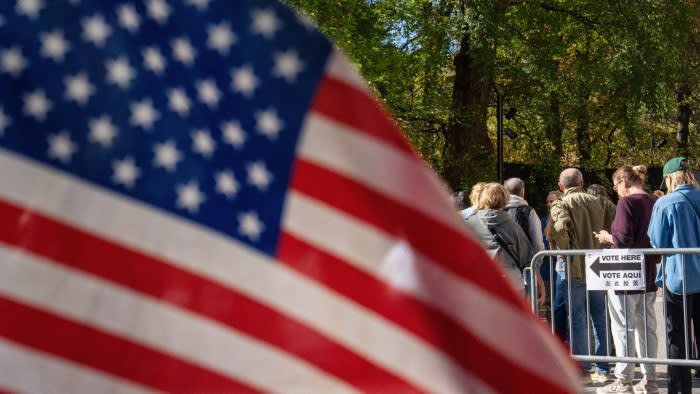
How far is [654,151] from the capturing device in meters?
35.1

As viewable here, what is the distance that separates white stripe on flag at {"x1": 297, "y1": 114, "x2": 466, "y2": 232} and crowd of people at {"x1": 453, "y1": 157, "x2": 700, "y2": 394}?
5.28m

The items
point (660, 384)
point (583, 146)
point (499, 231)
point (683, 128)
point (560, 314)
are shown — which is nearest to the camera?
point (499, 231)

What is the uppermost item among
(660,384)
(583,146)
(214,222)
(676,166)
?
(583,146)

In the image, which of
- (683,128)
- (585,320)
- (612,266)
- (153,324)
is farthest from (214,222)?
(683,128)

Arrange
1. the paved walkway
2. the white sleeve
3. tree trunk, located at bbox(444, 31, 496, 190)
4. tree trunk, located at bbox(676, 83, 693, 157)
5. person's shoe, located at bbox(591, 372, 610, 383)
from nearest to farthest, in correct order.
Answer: the paved walkway
person's shoe, located at bbox(591, 372, 610, 383)
the white sleeve
tree trunk, located at bbox(444, 31, 496, 190)
tree trunk, located at bbox(676, 83, 693, 157)

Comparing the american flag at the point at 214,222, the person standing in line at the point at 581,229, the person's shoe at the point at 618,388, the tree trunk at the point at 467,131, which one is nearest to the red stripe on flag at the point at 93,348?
the american flag at the point at 214,222

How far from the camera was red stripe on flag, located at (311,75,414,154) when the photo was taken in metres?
1.79

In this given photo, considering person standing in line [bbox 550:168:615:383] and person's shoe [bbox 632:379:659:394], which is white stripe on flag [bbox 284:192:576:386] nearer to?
person's shoe [bbox 632:379:659:394]

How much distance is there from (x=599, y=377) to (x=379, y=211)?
762cm

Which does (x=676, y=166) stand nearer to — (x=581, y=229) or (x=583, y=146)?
(x=581, y=229)

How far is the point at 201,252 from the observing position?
1789 mm

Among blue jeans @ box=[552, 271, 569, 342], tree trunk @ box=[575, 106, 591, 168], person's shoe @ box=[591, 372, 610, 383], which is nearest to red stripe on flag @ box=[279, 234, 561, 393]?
person's shoe @ box=[591, 372, 610, 383]

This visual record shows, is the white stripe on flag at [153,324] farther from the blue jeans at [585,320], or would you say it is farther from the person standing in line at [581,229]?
the person standing in line at [581,229]

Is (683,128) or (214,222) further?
(683,128)
